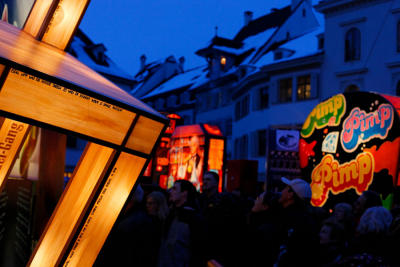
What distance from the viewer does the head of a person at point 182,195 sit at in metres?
5.60

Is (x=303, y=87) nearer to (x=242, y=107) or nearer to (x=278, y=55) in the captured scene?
(x=278, y=55)

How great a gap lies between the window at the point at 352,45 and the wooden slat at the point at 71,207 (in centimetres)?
2571

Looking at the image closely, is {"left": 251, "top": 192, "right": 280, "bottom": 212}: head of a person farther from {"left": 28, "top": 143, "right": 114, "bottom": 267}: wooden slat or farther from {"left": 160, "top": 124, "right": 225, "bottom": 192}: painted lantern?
{"left": 160, "top": 124, "right": 225, "bottom": 192}: painted lantern

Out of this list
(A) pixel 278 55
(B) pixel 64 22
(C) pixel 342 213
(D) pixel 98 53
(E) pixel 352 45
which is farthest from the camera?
(D) pixel 98 53

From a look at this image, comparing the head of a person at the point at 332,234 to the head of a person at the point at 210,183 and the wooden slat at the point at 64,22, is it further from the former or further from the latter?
the wooden slat at the point at 64,22

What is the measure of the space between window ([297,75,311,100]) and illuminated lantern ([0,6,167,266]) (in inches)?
1023

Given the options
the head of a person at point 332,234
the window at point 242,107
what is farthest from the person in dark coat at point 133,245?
the window at point 242,107

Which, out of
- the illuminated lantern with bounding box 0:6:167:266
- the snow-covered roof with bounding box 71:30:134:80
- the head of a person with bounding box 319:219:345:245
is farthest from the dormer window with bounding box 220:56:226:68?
the illuminated lantern with bounding box 0:6:167:266

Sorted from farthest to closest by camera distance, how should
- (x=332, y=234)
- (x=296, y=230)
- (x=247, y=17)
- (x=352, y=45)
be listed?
(x=247, y=17), (x=352, y=45), (x=332, y=234), (x=296, y=230)

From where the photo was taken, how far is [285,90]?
1165 inches

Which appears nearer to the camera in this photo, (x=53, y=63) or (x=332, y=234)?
(x=53, y=63)

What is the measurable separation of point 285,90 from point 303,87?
1311 millimetres

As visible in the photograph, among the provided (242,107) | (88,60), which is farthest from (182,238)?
(88,60)

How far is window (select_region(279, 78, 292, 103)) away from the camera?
2935cm
